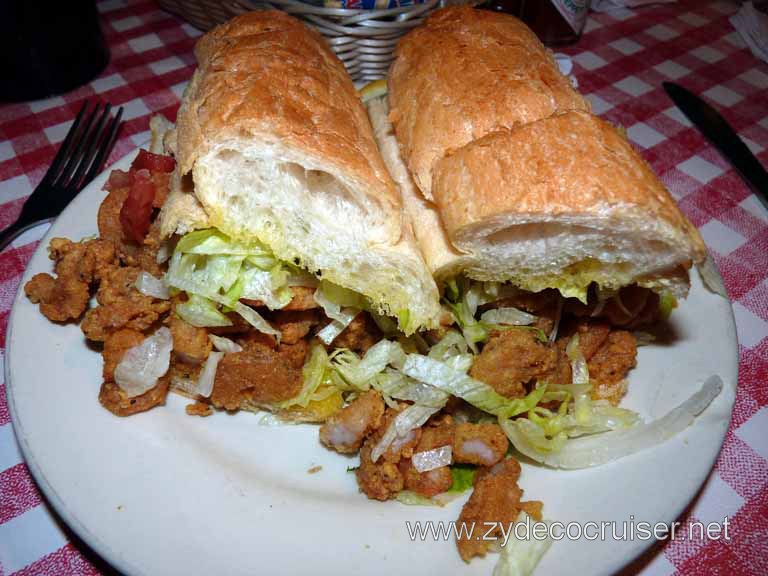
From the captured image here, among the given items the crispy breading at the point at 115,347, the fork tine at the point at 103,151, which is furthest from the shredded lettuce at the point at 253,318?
the fork tine at the point at 103,151

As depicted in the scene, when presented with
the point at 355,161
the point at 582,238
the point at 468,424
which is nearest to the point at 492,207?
the point at 582,238

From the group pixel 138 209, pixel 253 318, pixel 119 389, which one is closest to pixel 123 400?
pixel 119 389

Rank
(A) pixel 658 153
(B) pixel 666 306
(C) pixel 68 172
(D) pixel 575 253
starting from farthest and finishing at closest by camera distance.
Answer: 1. (A) pixel 658 153
2. (C) pixel 68 172
3. (B) pixel 666 306
4. (D) pixel 575 253

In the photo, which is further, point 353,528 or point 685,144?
point 685,144

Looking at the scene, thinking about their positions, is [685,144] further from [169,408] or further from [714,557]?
[169,408]

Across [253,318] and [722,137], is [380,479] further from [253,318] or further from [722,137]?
[722,137]

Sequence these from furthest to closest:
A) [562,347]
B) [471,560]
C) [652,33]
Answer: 1. [652,33]
2. [562,347]
3. [471,560]
